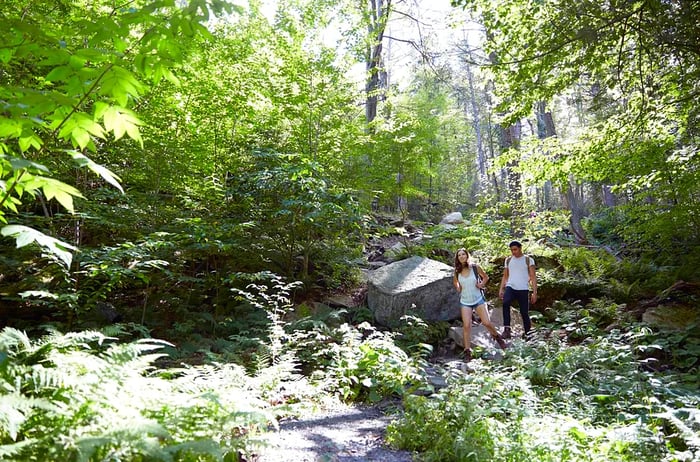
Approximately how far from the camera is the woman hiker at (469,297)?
6938mm

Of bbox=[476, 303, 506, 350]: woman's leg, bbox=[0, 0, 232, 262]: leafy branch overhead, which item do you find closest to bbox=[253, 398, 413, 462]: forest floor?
bbox=[0, 0, 232, 262]: leafy branch overhead

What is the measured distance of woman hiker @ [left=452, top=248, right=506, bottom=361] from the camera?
694cm

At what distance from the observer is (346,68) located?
934 cm

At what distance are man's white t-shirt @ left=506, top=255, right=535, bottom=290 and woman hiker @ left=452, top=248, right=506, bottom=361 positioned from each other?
0.69 m

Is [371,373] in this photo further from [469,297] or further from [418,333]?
[469,297]

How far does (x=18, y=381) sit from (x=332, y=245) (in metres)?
7.54

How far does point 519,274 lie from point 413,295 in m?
2.09

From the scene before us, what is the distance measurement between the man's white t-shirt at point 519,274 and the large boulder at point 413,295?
153 centimetres

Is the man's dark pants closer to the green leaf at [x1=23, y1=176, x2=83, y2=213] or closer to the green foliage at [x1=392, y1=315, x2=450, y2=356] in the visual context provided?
the green foliage at [x1=392, y1=315, x2=450, y2=356]

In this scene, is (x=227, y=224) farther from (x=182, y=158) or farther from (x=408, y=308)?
(x=408, y=308)

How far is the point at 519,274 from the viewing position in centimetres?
754

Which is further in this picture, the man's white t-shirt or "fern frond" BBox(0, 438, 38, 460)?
the man's white t-shirt

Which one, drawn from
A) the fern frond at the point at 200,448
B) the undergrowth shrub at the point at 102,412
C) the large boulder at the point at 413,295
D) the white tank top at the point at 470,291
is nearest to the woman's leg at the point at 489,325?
the white tank top at the point at 470,291

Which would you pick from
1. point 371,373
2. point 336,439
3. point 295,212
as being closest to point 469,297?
point 371,373
